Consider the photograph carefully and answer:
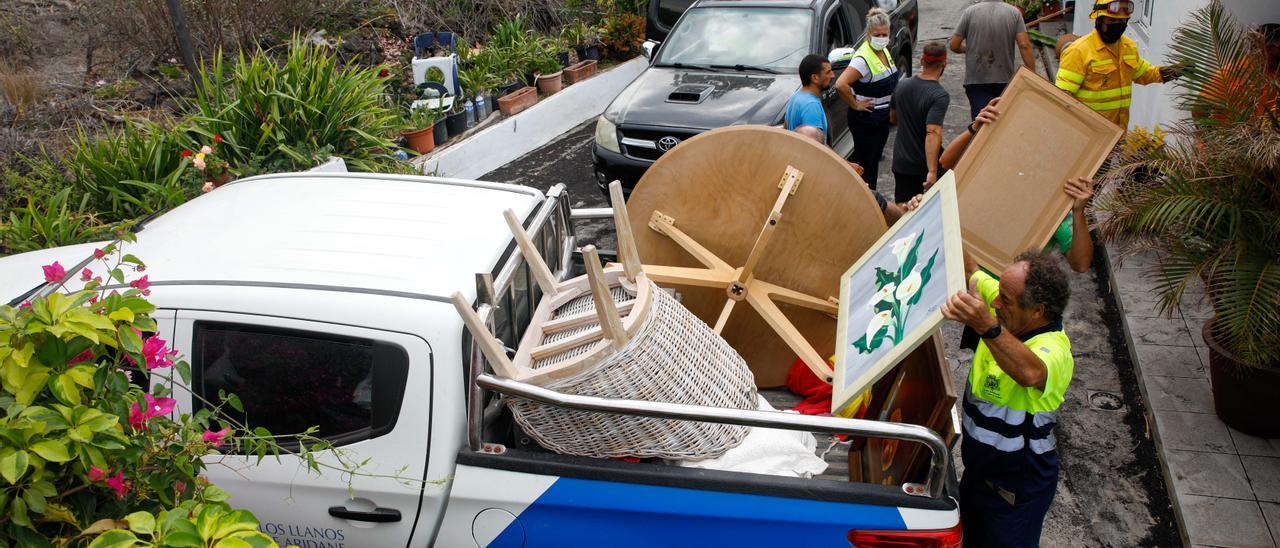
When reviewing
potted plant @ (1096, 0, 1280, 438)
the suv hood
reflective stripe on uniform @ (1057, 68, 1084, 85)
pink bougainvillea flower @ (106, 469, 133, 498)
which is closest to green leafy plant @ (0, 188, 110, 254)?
pink bougainvillea flower @ (106, 469, 133, 498)

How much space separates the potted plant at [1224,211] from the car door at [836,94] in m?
3.24

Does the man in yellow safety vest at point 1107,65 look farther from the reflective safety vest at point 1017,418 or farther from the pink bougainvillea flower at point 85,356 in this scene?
the pink bougainvillea flower at point 85,356

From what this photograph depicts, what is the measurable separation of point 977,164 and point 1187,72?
166cm

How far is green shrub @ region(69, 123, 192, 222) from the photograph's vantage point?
5.74 m

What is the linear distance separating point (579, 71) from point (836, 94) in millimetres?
4266

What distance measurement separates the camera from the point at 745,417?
2525mm

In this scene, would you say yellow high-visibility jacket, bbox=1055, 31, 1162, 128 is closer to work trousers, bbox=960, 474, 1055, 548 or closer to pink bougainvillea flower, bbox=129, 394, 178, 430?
work trousers, bbox=960, 474, 1055, 548

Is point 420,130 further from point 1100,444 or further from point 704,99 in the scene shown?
point 1100,444

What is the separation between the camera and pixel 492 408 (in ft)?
9.76

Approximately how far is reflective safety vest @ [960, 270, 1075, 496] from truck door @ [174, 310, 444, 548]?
1871 millimetres

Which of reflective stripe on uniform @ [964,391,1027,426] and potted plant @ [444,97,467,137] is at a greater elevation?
reflective stripe on uniform @ [964,391,1027,426]

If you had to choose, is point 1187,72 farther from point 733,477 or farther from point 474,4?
point 474,4

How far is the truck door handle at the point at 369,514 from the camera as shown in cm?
279

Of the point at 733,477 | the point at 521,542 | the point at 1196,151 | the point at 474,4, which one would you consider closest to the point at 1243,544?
the point at 1196,151
